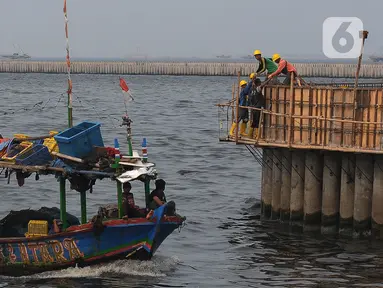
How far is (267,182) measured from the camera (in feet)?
100.0

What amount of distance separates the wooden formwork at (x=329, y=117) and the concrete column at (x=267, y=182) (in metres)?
1.04

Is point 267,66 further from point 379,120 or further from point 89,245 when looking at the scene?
point 89,245

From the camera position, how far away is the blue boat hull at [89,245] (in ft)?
79.9

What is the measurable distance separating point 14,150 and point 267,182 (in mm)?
9129

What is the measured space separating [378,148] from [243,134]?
5171mm

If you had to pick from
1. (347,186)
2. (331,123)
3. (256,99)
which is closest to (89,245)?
(256,99)

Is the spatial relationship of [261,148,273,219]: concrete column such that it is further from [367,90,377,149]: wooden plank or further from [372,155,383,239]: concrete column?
[372,155,383,239]: concrete column

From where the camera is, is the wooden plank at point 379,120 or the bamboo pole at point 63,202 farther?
the wooden plank at point 379,120

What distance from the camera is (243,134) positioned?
30.5 meters

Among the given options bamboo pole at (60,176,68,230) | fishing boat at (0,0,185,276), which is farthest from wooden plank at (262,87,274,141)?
bamboo pole at (60,176,68,230)

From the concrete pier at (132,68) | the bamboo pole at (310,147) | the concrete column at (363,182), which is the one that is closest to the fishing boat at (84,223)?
the bamboo pole at (310,147)

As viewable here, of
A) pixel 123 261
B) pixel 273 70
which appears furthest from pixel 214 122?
pixel 123 261

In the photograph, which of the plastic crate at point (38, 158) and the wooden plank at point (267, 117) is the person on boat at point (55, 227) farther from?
the wooden plank at point (267, 117)

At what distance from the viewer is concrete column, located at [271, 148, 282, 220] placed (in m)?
29.5
